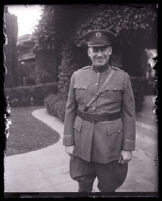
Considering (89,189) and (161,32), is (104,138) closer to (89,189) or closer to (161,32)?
(89,189)

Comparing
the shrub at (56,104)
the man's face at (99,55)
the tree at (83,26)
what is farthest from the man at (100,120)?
the shrub at (56,104)

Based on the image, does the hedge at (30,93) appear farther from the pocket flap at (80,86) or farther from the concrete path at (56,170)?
the pocket flap at (80,86)

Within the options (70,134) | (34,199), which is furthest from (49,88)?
(34,199)

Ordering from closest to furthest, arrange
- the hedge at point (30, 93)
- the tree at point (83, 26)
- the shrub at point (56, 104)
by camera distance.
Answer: the tree at point (83, 26) → the hedge at point (30, 93) → the shrub at point (56, 104)

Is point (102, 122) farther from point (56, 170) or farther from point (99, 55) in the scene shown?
point (56, 170)

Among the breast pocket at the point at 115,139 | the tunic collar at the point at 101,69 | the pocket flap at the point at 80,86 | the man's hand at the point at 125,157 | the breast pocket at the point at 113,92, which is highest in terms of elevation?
the tunic collar at the point at 101,69

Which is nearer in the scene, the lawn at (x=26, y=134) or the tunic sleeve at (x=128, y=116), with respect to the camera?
the tunic sleeve at (x=128, y=116)

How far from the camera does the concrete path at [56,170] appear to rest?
4133 mm

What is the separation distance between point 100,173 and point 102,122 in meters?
0.60

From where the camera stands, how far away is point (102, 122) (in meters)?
3.38

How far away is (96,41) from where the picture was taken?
3.22 meters

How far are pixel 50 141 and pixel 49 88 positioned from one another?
1.79 m

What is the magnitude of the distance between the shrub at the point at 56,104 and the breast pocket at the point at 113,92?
4.73 metres

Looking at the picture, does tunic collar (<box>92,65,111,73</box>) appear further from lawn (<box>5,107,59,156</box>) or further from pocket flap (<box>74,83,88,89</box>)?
lawn (<box>5,107,59,156</box>)
